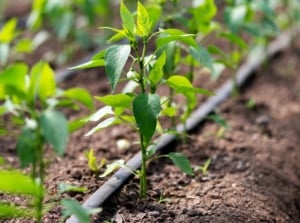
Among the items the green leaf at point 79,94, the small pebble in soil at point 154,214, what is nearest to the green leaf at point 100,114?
the green leaf at point 79,94

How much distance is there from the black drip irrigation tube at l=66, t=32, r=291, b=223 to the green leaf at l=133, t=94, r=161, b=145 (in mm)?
257

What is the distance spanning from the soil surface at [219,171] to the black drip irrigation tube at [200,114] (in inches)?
1.5

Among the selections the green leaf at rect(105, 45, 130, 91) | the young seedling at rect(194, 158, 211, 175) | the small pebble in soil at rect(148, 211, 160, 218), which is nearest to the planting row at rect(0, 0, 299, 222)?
the green leaf at rect(105, 45, 130, 91)

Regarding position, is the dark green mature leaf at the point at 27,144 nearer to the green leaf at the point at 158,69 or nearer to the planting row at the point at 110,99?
the planting row at the point at 110,99

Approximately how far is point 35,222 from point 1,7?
10.2ft

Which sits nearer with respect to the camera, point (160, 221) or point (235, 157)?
point (160, 221)

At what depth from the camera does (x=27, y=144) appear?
184cm

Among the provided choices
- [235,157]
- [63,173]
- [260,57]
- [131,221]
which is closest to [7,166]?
[63,173]

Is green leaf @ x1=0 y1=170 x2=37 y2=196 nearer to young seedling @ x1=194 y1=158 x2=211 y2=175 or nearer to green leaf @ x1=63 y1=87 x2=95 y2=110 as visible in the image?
green leaf @ x1=63 y1=87 x2=95 y2=110

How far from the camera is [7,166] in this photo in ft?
8.68

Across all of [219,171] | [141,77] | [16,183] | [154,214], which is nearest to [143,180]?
[154,214]

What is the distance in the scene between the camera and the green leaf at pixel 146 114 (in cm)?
200

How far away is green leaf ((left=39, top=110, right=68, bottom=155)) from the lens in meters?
1.70

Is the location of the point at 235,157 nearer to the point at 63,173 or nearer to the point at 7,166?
the point at 63,173
